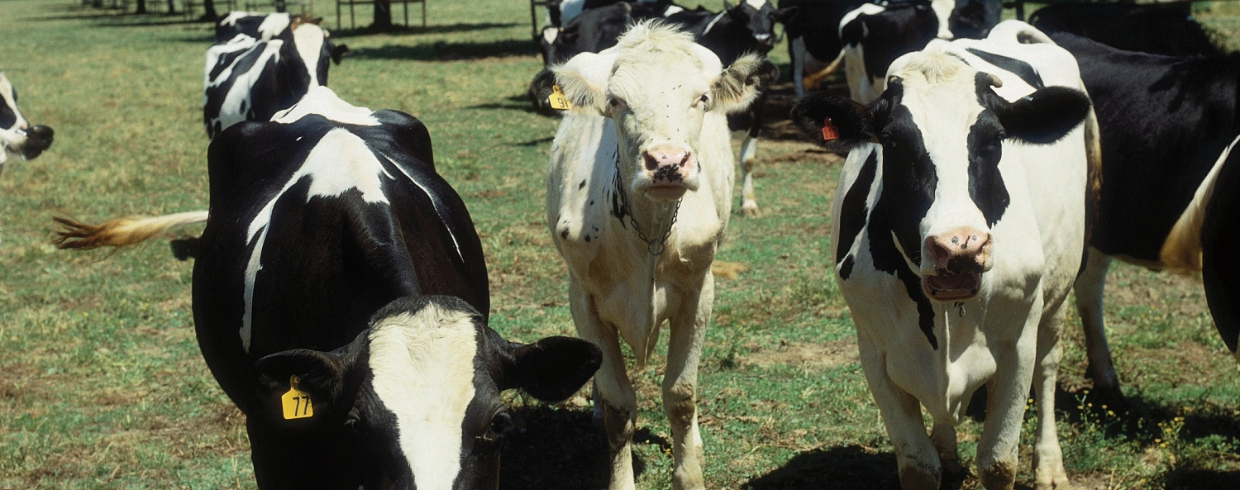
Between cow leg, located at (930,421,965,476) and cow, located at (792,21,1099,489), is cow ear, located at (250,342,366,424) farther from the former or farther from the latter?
cow leg, located at (930,421,965,476)

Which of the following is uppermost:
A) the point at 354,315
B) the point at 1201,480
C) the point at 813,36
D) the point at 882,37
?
the point at 354,315

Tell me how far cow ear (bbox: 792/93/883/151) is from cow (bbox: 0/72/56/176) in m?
7.25

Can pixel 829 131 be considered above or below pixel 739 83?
above

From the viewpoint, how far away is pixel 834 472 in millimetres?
5047

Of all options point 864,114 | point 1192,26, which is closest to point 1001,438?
point 864,114

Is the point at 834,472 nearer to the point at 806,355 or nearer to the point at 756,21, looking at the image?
the point at 806,355

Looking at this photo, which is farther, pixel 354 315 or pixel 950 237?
pixel 354 315

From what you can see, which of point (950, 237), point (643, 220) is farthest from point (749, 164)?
point (950, 237)

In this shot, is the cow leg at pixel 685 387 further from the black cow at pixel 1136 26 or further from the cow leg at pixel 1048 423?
the black cow at pixel 1136 26

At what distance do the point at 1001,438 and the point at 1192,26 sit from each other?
24.9 feet

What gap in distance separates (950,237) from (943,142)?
418 millimetres

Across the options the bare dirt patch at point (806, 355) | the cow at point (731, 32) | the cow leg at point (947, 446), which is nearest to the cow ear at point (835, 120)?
the cow leg at point (947, 446)

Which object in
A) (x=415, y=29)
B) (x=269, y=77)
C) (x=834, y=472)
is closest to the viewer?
(x=834, y=472)

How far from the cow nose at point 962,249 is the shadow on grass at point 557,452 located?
230 cm
